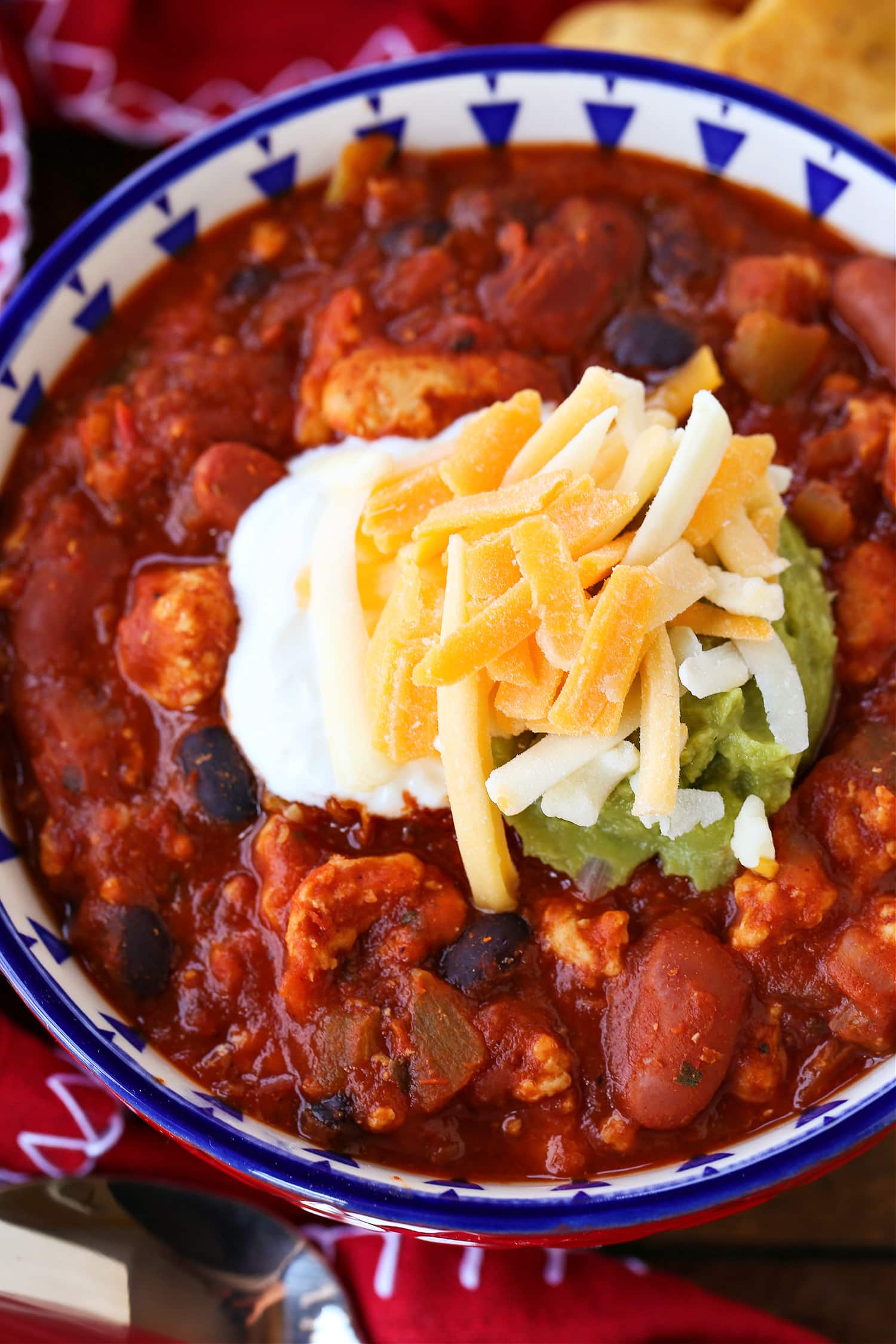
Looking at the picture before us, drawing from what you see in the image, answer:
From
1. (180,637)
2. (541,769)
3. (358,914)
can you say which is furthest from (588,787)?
(180,637)

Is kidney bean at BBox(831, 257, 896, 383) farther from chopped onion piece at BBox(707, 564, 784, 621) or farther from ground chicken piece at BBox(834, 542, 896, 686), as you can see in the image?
Answer: chopped onion piece at BBox(707, 564, 784, 621)

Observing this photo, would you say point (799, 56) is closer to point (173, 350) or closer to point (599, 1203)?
point (173, 350)

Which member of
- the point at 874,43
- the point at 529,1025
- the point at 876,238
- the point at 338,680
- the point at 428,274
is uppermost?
the point at 874,43

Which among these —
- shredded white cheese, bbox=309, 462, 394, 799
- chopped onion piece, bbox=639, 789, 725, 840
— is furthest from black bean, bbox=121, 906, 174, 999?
chopped onion piece, bbox=639, 789, 725, 840

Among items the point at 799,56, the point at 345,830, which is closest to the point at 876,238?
the point at 799,56

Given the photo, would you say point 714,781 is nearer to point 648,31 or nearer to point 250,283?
point 250,283

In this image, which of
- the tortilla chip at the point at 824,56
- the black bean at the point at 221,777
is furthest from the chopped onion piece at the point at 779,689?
the tortilla chip at the point at 824,56

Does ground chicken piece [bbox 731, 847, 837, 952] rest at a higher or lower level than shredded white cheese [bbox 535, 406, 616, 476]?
lower
